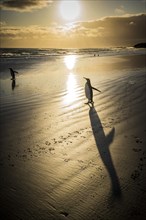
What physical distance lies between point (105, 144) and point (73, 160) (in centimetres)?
105

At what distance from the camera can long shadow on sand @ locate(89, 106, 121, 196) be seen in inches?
187

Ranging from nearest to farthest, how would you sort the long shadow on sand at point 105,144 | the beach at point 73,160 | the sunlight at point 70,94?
the beach at point 73,160 → the long shadow on sand at point 105,144 → the sunlight at point 70,94

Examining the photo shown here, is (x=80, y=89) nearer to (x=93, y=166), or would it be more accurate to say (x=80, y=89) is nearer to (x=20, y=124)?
(x=20, y=124)

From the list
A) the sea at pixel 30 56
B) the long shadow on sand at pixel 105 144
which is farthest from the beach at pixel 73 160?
the sea at pixel 30 56

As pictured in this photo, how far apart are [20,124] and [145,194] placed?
461cm

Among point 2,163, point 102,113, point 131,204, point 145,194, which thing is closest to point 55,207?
point 131,204

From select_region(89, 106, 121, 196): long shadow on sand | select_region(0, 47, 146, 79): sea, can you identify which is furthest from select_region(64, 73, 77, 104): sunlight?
select_region(0, 47, 146, 79): sea

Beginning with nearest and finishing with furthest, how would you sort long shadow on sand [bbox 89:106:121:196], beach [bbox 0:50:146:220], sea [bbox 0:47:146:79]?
beach [bbox 0:50:146:220] → long shadow on sand [bbox 89:106:121:196] → sea [bbox 0:47:146:79]

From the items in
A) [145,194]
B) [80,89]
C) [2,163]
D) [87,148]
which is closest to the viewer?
[145,194]

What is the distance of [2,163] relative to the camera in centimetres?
570

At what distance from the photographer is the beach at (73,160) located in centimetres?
419

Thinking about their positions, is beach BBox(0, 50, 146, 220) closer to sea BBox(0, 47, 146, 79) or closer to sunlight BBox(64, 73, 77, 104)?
sunlight BBox(64, 73, 77, 104)

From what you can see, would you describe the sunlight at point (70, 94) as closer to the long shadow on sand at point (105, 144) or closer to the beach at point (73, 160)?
the beach at point (73, 160)

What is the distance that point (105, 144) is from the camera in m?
6.34
